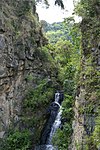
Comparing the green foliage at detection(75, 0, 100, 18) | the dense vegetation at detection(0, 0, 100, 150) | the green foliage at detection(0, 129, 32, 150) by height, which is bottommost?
the green foliage at detection(0, 129, 32, 150)

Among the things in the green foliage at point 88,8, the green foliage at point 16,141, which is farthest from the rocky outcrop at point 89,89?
the green foliage at point 16,141

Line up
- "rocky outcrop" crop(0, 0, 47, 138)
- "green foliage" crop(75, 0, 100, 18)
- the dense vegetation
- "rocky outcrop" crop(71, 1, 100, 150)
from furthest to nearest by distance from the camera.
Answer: "rocky outcrop" crop(0, 0, 47, 138)
"green foliage" crop(75, 0, 100, 18)
the dense vegetation
"rocky outcrop" crop(71, 1, 100, 150)

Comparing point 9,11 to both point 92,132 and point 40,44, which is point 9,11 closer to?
point 40,44

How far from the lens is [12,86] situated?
17.9 m

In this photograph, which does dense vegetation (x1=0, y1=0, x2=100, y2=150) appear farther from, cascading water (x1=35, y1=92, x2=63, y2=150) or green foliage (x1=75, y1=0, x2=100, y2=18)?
cascading water (x1=35, y1=92, x2=63, y2=150)

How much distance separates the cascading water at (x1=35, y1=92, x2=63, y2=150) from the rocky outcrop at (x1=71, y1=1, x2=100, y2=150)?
279 inches

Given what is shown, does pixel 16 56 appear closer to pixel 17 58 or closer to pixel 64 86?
pixel 17 58

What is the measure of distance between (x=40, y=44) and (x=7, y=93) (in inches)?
247

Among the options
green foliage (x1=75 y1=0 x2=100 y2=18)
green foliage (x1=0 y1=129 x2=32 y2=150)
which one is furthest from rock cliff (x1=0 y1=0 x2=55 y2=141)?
green foliage (x1=75 y1=0 x2=100 y2=18)

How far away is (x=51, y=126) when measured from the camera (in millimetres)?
17562

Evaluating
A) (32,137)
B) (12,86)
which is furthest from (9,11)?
(32,137)

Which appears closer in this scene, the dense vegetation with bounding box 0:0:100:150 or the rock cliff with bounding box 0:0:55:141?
the dense vegetation with bounding box 0:0:100:150

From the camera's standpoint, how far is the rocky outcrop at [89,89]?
26.0ft

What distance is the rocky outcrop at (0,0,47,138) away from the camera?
17.2 meters
